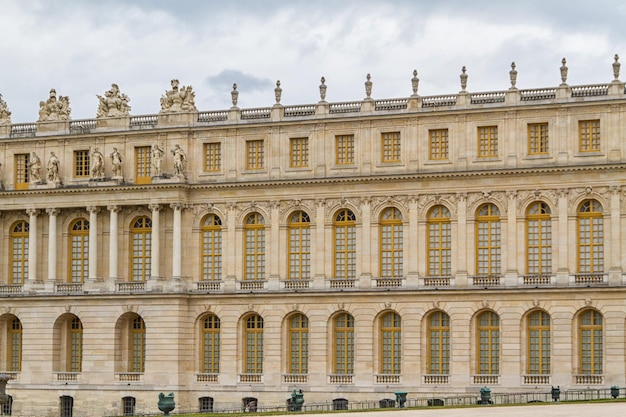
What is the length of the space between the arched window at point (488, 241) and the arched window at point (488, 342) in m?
2.28

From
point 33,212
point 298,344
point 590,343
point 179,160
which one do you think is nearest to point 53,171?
point 33,212

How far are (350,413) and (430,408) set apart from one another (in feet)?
17.1

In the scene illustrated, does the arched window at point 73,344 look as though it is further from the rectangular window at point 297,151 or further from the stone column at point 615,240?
the stone column at point 615,240

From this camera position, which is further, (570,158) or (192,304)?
(192,304)

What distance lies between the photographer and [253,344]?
9306 centimetres

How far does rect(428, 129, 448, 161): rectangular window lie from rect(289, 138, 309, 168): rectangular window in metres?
7.09

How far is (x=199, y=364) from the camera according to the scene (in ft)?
307

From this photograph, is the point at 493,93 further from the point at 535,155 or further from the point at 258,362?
the point at 258,362

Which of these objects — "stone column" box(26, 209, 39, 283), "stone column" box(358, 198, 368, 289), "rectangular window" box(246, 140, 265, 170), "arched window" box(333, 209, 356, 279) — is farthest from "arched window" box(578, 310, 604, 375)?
"stone column" box(26, 209, 39, 283)

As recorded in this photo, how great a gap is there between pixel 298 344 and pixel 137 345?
372 inches

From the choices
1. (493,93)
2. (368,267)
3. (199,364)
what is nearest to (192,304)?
(199,364)

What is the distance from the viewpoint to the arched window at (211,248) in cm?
9400

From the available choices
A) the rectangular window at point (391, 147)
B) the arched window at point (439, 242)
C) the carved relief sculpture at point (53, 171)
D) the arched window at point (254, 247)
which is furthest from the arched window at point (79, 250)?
the arched window at point (439, 242)

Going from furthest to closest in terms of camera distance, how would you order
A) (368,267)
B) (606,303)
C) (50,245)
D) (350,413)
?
(50,245), (368,267), (606,303), (350,413)
